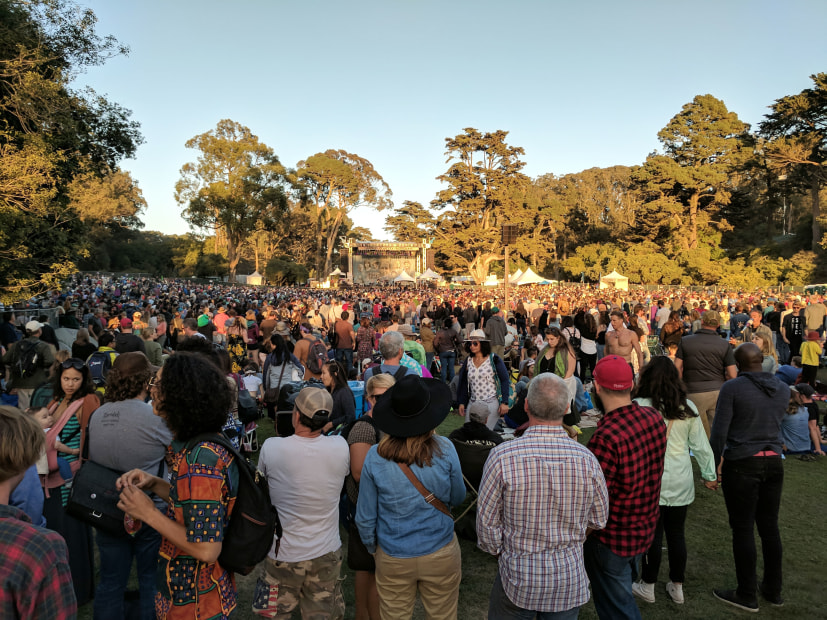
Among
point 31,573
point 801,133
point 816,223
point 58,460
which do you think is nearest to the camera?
point 31,573

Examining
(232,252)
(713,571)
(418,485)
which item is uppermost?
(232,252)

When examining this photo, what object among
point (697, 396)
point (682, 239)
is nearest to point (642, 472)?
point (697, 396)

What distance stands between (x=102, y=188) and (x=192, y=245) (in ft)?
37.0

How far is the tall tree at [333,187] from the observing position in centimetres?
4916

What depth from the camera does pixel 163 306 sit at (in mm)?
16125

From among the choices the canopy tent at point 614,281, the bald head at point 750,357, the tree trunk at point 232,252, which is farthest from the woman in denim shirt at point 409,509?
the tree trunk at point 232,252

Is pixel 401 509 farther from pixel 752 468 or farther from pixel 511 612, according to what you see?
pixel 752 468

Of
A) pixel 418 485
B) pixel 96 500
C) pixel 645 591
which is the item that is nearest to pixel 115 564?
pixel 96 500

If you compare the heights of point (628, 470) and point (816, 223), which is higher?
point (816, 223)

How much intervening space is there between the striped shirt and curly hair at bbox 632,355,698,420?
1.21m

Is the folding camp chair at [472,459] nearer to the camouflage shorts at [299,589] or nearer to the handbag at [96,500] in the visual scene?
the camouflage shorts at [299,589]

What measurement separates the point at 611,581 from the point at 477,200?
40.8 metres

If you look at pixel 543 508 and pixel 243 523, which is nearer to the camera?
pixel 243 523

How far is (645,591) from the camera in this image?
3.12 metres
